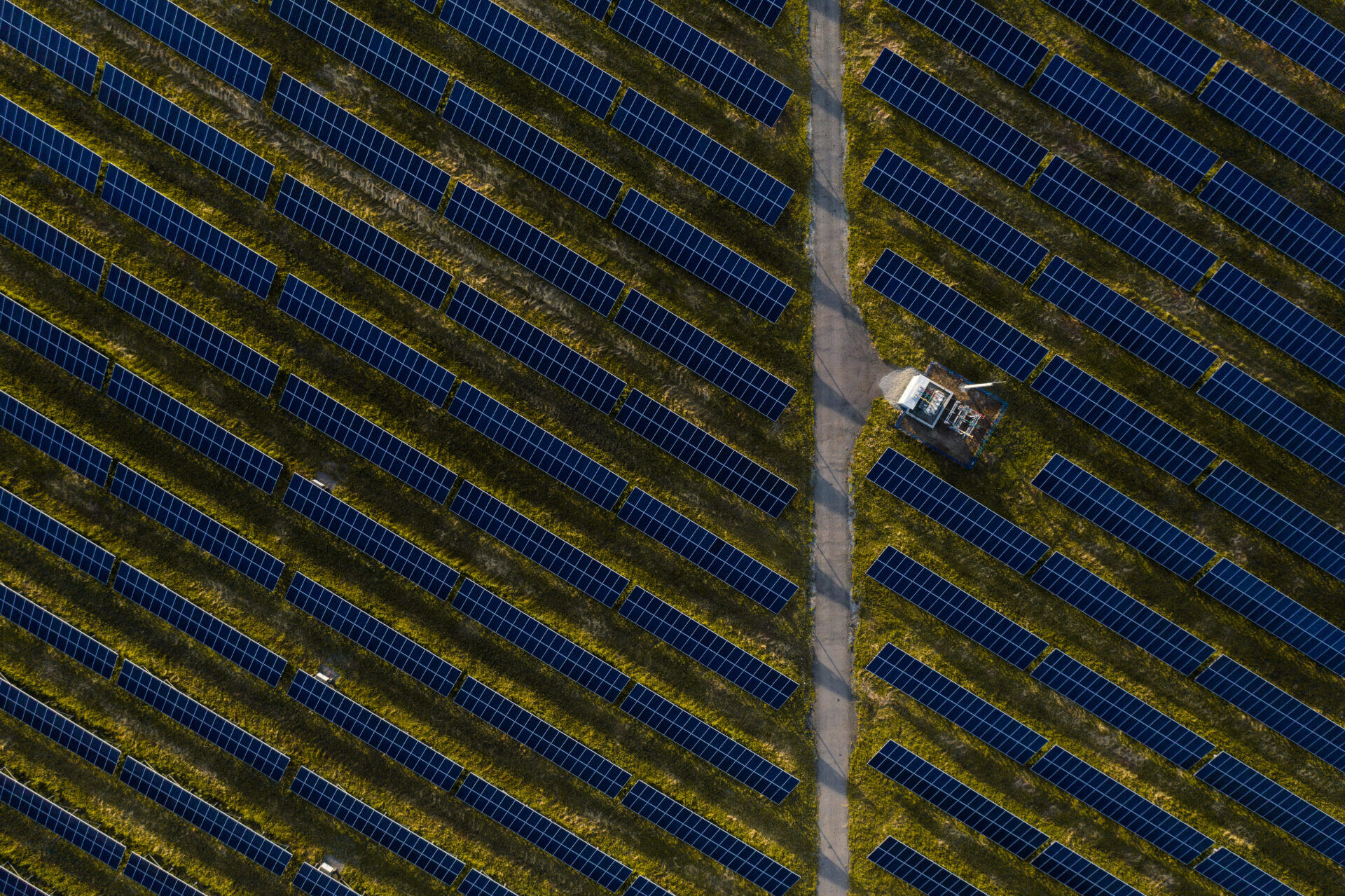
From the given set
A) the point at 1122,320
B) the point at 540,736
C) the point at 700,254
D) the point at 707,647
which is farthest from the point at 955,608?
the point at 540,736

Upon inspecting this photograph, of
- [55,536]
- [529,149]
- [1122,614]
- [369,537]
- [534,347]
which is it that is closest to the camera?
[529,149]

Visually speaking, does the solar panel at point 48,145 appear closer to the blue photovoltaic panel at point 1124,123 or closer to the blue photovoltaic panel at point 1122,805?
the blue photovoltaic panel at point 1124,123

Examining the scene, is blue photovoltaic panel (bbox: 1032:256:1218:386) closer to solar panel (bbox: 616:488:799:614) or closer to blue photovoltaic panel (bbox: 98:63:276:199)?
solar panel (bbox: 616:488:799:614)

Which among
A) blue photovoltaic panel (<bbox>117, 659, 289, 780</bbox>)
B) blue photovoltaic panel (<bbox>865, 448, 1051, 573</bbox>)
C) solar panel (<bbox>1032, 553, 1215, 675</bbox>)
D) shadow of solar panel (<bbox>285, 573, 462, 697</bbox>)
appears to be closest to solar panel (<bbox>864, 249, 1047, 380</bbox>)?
blue photovoltaic panel (<bbox>865, 448, 1051, 573</bbox>)

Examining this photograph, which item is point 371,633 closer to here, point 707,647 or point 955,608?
point 707,647

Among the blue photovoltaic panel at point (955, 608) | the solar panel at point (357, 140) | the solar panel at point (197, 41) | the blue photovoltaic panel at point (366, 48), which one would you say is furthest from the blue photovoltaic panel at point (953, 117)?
the solar panel at point (197, 41)

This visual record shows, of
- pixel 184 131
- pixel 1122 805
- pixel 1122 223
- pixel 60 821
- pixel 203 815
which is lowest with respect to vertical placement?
pixel 60 821

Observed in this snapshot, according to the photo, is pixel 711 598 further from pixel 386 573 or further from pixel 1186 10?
pixel 1186 10
